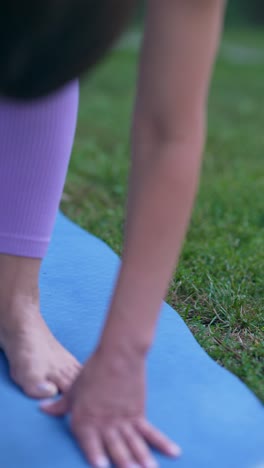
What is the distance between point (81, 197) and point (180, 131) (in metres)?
1.67

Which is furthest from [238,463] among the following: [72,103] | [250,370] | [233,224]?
[233,224]

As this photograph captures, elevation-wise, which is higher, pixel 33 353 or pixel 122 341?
pixel 122 341

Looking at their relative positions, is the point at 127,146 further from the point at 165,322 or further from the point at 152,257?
the point at 152,257

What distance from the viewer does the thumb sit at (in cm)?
121

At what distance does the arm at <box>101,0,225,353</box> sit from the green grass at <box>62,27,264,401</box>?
388 mm

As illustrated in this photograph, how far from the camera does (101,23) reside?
3.27 ft

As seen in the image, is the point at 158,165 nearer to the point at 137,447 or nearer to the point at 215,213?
the point at 137,447

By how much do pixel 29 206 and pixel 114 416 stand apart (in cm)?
51

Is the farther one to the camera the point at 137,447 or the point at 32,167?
the point at 32,167

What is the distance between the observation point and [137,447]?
1128 millimetres

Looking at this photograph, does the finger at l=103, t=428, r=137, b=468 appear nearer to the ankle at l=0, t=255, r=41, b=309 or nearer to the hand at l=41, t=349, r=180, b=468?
the hand at l=41, t=349, r=180, b=468

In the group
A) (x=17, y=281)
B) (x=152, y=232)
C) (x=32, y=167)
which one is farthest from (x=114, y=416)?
(x=32, y=167)

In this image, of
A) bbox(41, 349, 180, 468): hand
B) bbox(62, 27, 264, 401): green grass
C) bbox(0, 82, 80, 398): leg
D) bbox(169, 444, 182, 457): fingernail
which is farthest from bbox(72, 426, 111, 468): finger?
bbox(62, 27, 264, 401): green grass

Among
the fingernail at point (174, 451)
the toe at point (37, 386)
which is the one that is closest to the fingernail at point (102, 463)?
the fingernail at point (174, 451)
